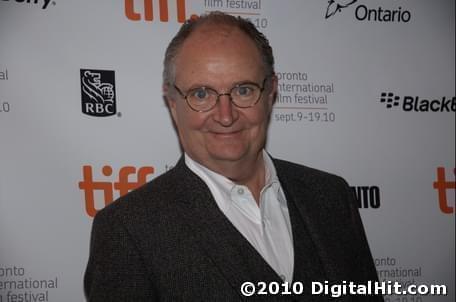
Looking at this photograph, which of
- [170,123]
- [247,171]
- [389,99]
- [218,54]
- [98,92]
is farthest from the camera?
[389,99]

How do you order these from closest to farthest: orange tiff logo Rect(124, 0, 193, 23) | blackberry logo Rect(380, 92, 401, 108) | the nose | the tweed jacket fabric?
the tweed jacket fabric, the nose, orange tiff logo Rect(124, 0, 193, 23), blackberry logo Rect(380, 92, 401, 108)

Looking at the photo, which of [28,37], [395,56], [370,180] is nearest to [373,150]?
[370,180]

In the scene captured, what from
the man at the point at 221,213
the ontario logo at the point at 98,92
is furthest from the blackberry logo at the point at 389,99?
the ontario logo at the point at 98,92

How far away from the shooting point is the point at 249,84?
1517 mm

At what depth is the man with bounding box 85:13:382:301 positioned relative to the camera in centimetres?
136

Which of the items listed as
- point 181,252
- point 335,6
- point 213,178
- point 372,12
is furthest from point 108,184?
point 372,12

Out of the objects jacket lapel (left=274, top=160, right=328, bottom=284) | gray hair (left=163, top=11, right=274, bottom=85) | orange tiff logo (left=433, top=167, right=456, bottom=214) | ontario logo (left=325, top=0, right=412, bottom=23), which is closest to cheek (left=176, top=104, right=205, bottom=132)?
gray hair (left=163, top=11, right=274, bottom=85)

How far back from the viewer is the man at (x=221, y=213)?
1355 mm

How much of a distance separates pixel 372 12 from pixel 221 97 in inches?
47.6

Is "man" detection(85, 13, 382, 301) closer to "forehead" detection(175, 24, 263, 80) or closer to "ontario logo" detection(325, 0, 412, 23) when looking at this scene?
"forehead" detection(175, 24, 263, 80)

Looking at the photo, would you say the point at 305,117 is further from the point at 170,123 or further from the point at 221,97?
the point at 221,97

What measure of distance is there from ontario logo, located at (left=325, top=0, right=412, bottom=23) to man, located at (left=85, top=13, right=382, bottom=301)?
2.62 feet

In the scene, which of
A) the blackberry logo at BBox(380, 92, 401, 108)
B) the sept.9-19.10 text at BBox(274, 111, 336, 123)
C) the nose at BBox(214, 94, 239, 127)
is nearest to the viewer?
the nose at BBox(214, 94, 239, 127)

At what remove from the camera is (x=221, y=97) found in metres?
1.49
